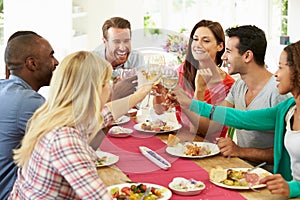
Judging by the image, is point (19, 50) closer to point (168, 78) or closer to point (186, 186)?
point (168, 78)

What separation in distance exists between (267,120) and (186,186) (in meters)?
0.71

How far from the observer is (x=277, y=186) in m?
1.86

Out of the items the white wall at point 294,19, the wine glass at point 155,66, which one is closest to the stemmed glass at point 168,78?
the wine glass at point 155,66

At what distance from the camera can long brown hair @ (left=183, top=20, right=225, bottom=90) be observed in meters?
3.30

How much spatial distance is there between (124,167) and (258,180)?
560 mm

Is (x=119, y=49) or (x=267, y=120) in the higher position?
(x=119, y=49)

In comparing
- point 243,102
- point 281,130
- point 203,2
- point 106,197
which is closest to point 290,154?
point 281,130

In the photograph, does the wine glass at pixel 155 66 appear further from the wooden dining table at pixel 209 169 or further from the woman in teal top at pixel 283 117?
the wooden dining table at pixel 209 169

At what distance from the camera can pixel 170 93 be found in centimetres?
256

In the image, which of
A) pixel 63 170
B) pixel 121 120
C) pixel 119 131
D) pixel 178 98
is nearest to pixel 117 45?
pixel 121 120

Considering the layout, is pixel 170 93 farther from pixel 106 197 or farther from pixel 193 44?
pixel 106 197

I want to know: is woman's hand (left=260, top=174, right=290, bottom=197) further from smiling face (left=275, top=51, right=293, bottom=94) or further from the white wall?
the white wall

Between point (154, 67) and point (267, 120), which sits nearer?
point (154, 67)

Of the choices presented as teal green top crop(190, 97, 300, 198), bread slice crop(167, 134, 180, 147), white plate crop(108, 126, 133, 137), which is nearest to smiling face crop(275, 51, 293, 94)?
teal green top crop(190, 97, 300, 198)
